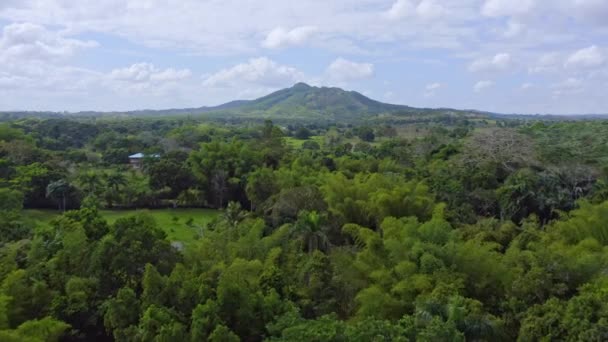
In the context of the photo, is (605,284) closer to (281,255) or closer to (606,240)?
(606,240)

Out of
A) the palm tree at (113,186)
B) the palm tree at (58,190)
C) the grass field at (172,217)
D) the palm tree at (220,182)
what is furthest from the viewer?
the palm tree at (220,182)

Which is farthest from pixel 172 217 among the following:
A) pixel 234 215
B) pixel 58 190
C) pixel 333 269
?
pixel 333 269

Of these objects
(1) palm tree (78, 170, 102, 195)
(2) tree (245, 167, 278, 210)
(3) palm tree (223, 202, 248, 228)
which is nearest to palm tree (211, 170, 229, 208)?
(2) tree (245, 167, 278, 210)

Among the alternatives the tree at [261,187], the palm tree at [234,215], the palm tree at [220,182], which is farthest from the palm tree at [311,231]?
the palm tree at [220,182]

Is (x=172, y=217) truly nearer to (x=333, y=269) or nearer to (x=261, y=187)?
(x=261, y=187)

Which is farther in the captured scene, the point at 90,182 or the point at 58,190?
the point at 90,182

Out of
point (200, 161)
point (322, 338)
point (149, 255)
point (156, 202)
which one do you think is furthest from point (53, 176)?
point (322, 338)

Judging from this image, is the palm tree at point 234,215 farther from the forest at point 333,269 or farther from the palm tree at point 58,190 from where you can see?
the palm tree at point 58,190
